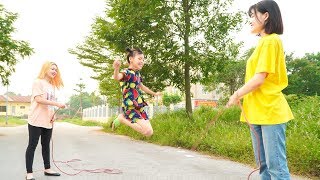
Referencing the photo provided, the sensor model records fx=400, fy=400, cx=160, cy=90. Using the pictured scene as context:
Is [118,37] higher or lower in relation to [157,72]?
higher

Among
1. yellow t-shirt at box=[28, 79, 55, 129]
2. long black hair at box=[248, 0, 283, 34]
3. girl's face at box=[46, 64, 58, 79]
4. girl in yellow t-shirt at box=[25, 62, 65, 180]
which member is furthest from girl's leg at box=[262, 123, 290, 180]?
girl's face at box=[46, 64, 58, 79]

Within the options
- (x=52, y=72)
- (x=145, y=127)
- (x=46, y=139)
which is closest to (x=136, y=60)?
(x=145, y=127)

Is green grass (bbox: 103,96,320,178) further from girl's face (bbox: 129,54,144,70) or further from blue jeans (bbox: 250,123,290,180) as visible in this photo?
blue jeans (bbox: 250,123,290,180)

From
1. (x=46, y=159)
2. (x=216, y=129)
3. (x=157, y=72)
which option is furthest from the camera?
(x=157, y=72)

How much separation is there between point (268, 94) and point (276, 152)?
50 cm

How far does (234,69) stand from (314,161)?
45.7m

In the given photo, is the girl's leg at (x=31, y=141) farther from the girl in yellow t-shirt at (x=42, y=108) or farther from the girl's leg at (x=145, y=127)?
the girl's leg at (x=145, y=127)

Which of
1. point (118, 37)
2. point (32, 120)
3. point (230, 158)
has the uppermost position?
point (118, 37)

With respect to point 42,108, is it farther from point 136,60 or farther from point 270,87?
point 270,87

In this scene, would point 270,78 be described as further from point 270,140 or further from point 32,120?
point 32,120

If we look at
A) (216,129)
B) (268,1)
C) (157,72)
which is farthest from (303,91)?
(268,1)

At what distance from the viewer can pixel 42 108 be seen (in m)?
6.19

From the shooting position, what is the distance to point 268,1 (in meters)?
3.56

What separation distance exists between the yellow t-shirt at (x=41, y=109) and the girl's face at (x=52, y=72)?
13 cm
